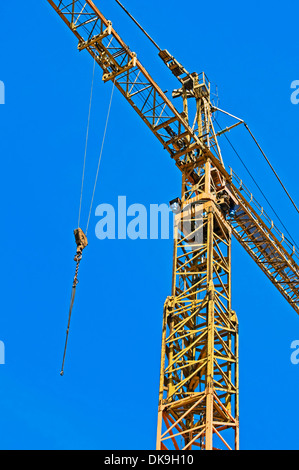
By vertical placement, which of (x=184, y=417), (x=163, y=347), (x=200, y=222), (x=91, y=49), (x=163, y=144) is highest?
(x=91, y=49)

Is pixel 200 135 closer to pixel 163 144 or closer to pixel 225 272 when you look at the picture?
pixel 163 144

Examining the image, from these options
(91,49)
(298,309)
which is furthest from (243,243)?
(91,49)

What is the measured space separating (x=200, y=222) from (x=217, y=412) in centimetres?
736

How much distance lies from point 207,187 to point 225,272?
320 cm

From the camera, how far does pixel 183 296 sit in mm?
31047

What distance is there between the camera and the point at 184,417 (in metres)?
28.7

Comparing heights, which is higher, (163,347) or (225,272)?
(225,272)

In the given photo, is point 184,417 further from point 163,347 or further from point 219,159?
point 219,159

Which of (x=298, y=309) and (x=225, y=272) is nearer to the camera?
(x=225, y=272)

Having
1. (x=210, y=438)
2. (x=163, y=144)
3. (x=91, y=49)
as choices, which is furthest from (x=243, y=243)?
(x=210, y=438)
